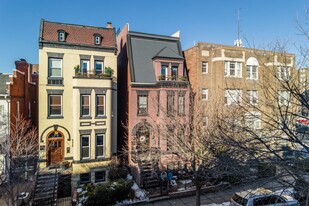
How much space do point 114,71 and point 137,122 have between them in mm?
4930

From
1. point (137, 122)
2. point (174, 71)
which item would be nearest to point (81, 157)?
point (137, 122)

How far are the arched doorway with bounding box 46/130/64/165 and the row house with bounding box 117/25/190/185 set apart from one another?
17.5 ft

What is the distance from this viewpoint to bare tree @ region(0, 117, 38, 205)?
11219 mm

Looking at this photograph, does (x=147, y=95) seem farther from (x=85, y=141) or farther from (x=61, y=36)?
(x=61, y=36)

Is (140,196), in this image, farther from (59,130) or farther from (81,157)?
(59,130)

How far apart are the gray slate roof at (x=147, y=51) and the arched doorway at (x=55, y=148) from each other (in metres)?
7.73

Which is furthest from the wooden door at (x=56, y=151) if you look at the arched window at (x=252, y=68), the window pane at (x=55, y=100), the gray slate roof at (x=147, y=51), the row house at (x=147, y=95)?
the arched window at (x=252, y=68)

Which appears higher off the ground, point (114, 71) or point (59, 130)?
point (114, 71)

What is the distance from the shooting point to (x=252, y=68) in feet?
71.3

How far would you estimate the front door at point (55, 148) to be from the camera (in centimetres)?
1670

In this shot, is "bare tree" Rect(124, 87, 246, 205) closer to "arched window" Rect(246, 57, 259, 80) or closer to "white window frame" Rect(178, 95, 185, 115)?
"white window frame" Rect(178, 95, 185, 115)

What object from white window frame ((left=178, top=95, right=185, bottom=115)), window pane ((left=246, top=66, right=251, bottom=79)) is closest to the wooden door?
white window frame ((left=178, top=95, right=185, bottom=115))

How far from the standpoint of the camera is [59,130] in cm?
1677

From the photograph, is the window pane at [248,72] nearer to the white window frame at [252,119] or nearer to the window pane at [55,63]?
the white window frame at [252,119]
